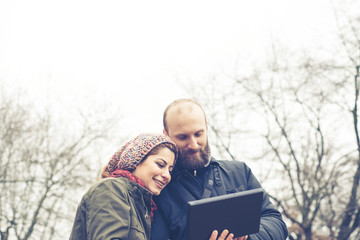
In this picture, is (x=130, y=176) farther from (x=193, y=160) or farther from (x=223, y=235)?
(x=223, y=235)

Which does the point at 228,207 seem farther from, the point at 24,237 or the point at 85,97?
the point at 85,97

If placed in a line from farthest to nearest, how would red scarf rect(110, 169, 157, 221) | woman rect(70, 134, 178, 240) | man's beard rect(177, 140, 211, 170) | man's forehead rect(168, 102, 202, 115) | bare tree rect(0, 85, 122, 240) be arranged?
bare tree rect(0, 85, 122, 240), man's forehead rect(168, 102, 202, 115), man's beard rect(177, 140, 211, 170), red scarf rect(110, 169, 157, 221), woman rect(70, 134, 178, 240)

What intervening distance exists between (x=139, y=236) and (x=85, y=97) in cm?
1766

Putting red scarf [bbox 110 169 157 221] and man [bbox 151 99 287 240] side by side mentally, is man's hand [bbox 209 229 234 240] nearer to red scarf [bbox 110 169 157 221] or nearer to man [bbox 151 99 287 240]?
man [bbox 151 99 287 240]

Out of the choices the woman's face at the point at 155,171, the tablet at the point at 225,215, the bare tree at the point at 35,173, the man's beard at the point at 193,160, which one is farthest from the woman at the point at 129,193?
the bare tree at the point at 35,173

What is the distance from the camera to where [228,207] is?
7.64ft

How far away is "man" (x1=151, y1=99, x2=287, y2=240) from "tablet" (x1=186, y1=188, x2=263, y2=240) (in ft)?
0.40

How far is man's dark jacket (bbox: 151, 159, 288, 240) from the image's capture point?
8.26 ft

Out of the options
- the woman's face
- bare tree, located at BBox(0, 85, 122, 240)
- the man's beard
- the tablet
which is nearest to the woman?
the woman's face

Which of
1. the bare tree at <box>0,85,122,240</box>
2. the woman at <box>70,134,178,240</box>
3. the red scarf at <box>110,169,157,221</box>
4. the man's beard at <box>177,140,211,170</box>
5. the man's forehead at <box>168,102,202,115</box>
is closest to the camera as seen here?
the woman at <box>70,134,178,240</box>

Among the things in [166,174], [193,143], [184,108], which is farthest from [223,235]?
[184,108]

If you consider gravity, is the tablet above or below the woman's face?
below

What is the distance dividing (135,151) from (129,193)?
34 cm

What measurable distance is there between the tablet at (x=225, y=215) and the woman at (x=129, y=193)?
0.30 m
